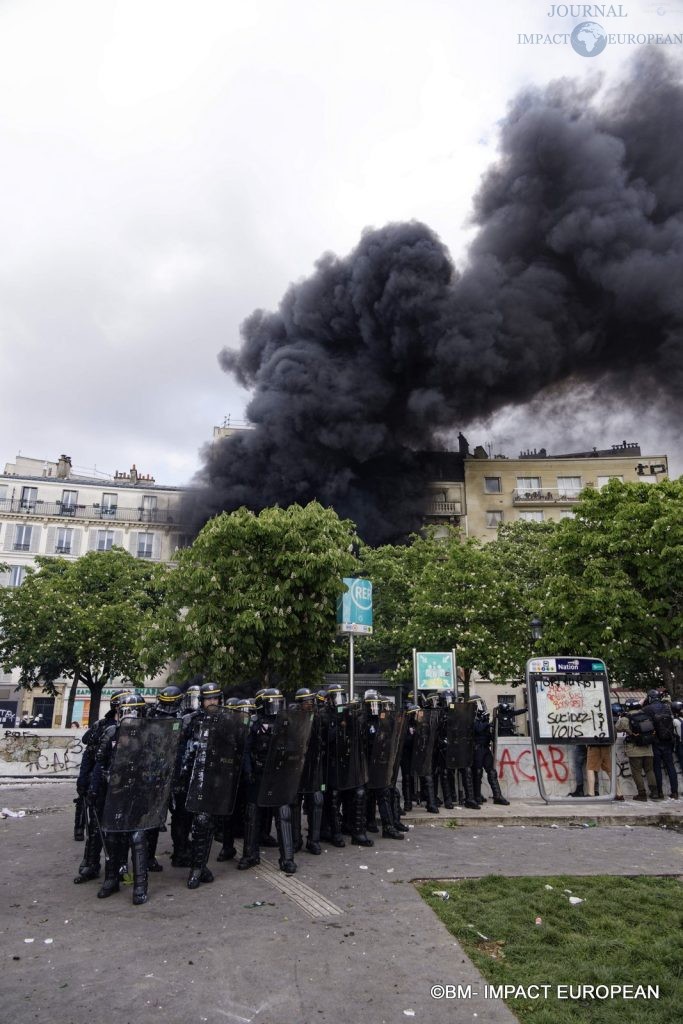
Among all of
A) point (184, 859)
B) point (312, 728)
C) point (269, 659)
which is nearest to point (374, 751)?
point (312, 728)

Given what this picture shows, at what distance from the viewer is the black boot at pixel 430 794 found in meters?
10.2

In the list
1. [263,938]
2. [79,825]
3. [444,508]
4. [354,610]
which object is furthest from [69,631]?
[444,508]

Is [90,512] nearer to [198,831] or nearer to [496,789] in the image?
[496,789]

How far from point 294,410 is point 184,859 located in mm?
40495

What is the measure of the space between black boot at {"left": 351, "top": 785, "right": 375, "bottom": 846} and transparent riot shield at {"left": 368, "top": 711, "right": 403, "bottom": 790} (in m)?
0.21

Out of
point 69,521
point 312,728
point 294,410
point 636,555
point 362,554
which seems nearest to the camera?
point 312,728

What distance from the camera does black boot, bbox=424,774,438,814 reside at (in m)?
10.2

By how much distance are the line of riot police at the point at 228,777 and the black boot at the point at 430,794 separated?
1326 mm

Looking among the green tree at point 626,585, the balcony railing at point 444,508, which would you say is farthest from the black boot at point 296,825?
the balcony railing at point 444,508

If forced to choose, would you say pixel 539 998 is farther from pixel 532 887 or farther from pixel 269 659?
pixel 269 659

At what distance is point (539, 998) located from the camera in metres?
3.88

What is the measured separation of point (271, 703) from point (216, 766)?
3.61 feet

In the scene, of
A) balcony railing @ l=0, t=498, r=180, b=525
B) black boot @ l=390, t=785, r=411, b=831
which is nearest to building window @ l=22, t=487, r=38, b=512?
balcony railing @ l=0, t=498, r=180, b=525

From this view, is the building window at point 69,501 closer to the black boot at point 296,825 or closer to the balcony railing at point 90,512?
the balcony railing at point 90,512
